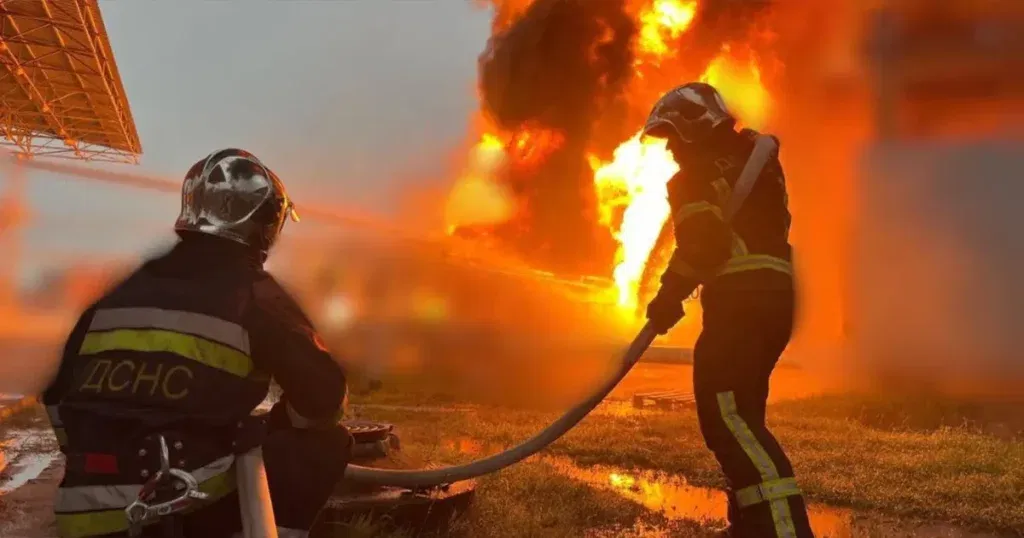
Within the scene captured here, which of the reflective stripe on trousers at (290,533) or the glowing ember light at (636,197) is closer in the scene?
A: the reflective stripe on trousers at (290,533)

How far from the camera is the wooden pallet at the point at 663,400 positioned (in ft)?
44.0

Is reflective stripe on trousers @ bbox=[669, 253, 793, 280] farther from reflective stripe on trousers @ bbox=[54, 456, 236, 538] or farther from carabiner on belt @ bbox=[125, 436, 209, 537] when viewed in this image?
reflective stripe on trousers @ bbox=[54, 456, 236, 538]

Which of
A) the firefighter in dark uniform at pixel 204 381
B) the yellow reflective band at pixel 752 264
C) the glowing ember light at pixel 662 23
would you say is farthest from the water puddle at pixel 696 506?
the glowing ember light at pixel 662 23

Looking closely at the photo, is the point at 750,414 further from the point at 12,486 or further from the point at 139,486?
the point at 12,486

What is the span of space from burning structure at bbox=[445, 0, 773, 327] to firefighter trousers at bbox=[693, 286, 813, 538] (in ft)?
24.4

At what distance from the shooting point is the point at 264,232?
2.55 meters

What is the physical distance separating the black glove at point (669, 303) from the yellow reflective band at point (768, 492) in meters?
0.91

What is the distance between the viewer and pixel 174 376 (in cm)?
202

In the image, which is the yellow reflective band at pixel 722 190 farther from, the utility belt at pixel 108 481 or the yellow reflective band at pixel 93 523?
the yellow reflective band at pixel 93 523

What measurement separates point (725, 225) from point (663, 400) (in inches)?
424

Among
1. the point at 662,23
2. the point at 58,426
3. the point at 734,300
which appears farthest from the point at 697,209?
the point at 662,23

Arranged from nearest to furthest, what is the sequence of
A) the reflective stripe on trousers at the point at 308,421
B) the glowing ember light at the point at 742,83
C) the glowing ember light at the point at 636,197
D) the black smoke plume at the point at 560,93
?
1. the reflective stripe on trousers at the point at 308,421
2. the glowing ember light at the point at 636,197
3. the glowing ember light at the point at 742,83
4. the black smoke plume at the point at 560,93

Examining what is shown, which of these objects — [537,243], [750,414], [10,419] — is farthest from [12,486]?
[537,243]

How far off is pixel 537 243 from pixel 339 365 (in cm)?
1552
